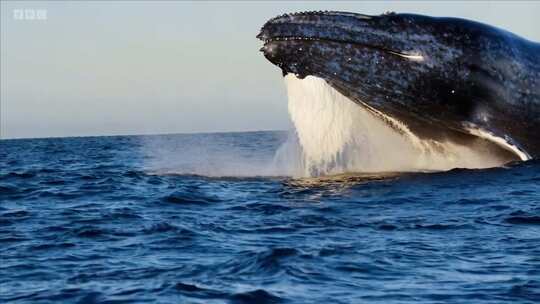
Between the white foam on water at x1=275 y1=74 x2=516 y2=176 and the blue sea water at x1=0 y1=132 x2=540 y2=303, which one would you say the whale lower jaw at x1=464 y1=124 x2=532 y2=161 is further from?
the white foam on water at x1=275 y1=74 x2=516 y2=176

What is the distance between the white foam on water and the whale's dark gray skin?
1.50 m

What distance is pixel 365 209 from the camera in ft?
47.0

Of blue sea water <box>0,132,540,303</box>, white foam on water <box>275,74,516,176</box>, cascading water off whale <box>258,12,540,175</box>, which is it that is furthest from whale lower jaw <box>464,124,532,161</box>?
white foam on water <box>275,74,516,176</box>

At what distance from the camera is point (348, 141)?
1952 centimetres

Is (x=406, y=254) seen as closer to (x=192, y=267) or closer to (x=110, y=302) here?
(x=192, y=267)

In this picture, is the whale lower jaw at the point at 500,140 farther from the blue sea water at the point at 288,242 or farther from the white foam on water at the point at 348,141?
the white foam on water at the point at 348,141

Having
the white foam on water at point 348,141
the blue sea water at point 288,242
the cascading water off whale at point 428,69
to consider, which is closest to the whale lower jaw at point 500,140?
the cascading water off whale at point 428,69

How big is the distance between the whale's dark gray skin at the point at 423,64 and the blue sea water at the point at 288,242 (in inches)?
48.8

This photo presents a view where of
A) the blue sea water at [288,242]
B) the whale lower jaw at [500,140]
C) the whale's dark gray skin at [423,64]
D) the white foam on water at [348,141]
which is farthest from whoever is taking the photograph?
the white foam on water at [348,141]

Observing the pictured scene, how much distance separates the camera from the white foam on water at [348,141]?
18.9m

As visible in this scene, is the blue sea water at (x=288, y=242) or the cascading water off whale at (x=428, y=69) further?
the cascading water off whale at (x=428, y=69)

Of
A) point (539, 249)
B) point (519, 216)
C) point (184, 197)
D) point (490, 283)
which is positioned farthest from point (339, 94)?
point (490, 283)

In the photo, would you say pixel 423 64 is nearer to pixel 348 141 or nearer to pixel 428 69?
pixel 428 69

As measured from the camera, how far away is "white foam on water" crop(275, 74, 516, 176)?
18922 millimetres
